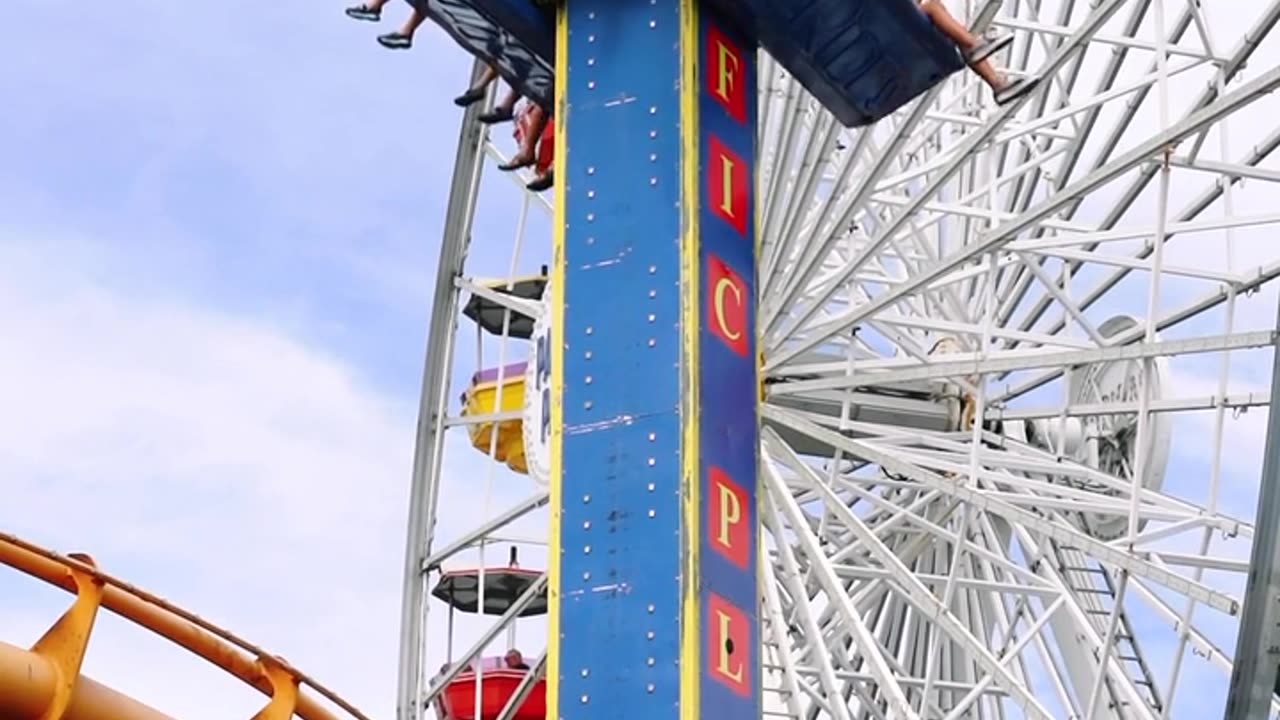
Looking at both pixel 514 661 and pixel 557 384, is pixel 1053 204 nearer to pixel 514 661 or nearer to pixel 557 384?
pixel 557 384

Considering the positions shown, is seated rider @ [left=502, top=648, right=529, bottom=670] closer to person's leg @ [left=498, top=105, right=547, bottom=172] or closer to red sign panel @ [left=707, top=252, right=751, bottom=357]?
person's leg @ [left=498, top=105, right=547, bottom=172]

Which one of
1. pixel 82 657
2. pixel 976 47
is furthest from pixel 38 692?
pixel 976 47

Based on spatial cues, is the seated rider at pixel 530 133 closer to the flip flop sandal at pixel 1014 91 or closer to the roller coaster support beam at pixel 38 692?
the flip flop sandal at pixel 1014 91

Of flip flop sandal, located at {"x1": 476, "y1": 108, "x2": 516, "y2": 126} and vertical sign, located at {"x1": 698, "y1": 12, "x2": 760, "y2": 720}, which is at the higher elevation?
flip flop sandal, located at {"x1": 476, "y1": 108, "x2": 516, "y2": 126}

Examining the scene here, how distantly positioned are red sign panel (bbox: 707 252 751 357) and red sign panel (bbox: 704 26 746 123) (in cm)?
137

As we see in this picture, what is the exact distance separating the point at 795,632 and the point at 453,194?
5.88 m

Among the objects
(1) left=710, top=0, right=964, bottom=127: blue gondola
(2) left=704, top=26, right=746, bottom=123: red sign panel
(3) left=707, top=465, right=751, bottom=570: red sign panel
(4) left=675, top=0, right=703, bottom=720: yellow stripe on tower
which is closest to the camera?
(4) left=675, top=0, right=703, bottom=720: yellow stripe on tower

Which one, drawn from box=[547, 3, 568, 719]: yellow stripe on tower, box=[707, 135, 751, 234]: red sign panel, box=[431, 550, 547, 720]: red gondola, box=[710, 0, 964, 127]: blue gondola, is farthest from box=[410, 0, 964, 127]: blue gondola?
box=[431, 550, 547, 720]: red gondola

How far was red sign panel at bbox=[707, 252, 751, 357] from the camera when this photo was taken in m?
18.8

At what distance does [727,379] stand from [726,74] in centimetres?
247

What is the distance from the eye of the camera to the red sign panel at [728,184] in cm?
1911

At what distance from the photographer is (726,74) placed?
64.6 feet

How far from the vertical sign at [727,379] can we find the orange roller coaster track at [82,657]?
2513 millimetres

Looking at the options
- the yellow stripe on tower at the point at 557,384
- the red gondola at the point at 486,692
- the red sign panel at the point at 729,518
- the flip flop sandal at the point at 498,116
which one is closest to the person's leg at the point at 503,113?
the flip flop sandal at the point at 498,116
